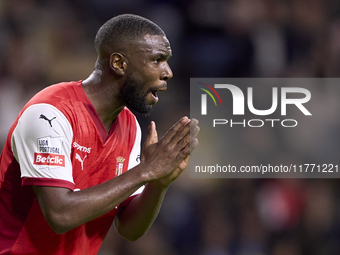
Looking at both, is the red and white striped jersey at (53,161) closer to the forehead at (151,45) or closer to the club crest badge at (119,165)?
the club crest badge at (119,165)

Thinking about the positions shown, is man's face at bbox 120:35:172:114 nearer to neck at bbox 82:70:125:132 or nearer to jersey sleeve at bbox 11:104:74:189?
neck at bbox 82:70:125:132

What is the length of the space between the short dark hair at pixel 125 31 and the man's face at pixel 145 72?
1.6 inches

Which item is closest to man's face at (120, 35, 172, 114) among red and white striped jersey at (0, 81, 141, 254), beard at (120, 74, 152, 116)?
beard at (120, 74, 152, 116)

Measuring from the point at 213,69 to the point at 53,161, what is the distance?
3554 millimetres

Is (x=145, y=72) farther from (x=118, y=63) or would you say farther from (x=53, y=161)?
(x=53, y=161)

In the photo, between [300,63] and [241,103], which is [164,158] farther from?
[300,63]

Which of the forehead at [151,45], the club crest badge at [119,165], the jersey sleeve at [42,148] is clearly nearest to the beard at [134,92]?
the forehead at [151,45]

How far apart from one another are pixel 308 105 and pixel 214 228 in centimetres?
178

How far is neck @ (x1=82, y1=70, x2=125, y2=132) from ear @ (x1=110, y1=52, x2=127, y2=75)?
0.19 feet

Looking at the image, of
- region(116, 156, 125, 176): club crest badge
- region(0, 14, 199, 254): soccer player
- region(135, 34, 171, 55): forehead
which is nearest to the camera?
region(0, 14, 199, 254): soccer player

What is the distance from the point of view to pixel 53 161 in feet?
7.46

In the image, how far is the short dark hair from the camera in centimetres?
262

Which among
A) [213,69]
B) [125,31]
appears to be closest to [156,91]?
[125,31]

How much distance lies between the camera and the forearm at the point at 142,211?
2.70 meters
